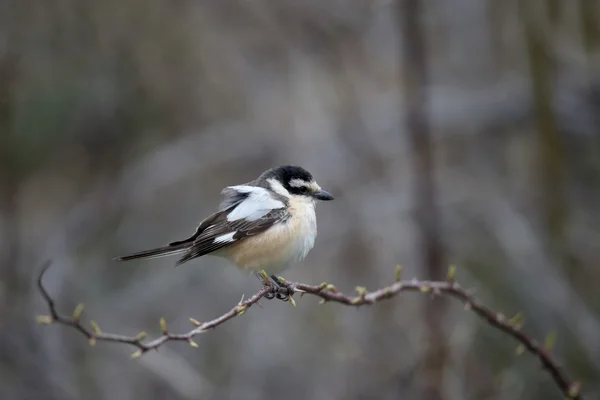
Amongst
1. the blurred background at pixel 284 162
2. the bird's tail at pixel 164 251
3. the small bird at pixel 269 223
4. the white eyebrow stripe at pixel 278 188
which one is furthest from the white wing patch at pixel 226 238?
the blurred background at pixel 284 162

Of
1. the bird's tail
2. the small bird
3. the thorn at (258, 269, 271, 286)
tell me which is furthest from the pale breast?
the thorn at (258, 269, 271, 286)

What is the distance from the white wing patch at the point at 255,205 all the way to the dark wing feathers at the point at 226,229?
19 millimetres

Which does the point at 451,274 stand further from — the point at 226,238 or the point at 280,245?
the point at 226,238

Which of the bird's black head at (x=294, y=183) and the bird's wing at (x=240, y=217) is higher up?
the bird's black head at (x=294, y=183)

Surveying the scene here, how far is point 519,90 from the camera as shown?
671cm

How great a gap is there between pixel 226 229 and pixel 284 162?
362cm

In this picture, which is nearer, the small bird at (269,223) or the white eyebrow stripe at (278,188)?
the small bird at (269,223)

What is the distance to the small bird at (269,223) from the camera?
123 inches

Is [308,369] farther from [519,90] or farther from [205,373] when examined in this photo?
[519,90]

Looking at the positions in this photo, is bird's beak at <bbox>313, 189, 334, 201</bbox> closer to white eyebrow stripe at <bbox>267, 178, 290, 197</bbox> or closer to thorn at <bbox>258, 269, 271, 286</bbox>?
white eyebrow stripe at <bbox>267, 178, 290, 197</bbox>

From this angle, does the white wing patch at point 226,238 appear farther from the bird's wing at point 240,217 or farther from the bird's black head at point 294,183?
the bird's black head at point 294,183

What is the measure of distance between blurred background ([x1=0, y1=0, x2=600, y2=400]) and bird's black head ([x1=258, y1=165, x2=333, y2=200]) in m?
1.76

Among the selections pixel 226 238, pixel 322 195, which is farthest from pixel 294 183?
pixel 226 238

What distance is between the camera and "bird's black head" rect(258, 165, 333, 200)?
3.20 meters
